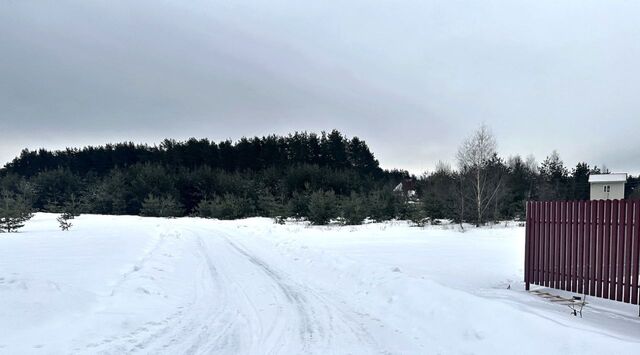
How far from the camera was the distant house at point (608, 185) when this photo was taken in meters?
57.4

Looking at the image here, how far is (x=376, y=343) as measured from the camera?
18.6ft

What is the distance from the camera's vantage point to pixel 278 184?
177ft

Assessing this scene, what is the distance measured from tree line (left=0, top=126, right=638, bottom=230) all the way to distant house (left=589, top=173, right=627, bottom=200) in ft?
13.6

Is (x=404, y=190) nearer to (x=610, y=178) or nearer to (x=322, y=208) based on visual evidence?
(x=322, y=208)

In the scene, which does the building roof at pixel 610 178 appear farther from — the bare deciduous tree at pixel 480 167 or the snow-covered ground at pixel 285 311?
the snow-covered ground at pixel 285 311

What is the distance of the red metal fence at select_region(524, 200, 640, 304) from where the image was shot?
7422mm

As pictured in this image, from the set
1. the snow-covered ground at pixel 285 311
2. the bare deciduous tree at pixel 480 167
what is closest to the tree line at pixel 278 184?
the bare deciduous tree at pixel 480 167

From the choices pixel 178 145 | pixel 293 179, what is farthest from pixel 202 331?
pixel 178 145

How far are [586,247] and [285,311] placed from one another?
6211 millimetres

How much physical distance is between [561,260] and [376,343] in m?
5.55

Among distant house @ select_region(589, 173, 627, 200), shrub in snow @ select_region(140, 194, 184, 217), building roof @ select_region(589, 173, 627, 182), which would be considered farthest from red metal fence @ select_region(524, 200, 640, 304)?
building roof @ select_region(589, 173, 627, 182)

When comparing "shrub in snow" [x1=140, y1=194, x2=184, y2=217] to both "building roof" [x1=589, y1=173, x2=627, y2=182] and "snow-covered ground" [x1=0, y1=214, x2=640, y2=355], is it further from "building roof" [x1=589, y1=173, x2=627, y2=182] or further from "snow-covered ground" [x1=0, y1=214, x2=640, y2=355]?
"building roof" [x1=589, y1=173, x2=627, y2=182]

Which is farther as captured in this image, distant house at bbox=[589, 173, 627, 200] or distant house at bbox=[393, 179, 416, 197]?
distant house at bbox=[589, 173, 627, 200]

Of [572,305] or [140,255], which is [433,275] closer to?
[572,305]
